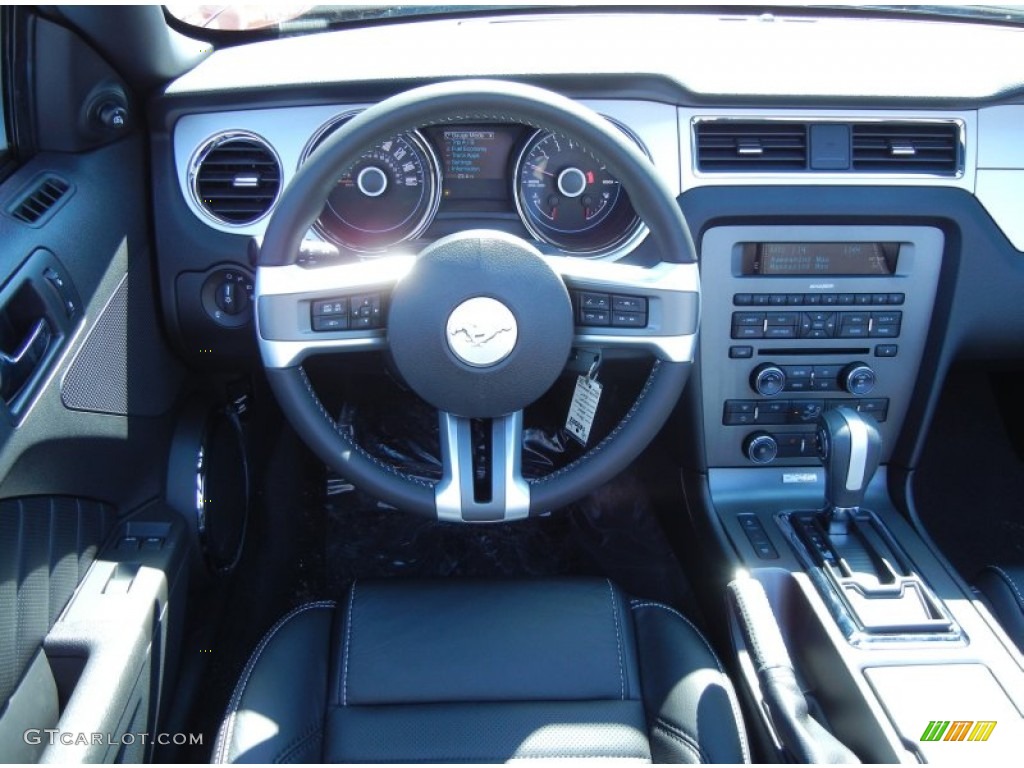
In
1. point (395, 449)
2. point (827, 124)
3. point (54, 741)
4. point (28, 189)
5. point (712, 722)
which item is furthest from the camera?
point (395, 449)

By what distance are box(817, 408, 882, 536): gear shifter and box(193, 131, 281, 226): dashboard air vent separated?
114cm

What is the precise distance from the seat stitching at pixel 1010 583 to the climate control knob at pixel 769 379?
0.52 metres

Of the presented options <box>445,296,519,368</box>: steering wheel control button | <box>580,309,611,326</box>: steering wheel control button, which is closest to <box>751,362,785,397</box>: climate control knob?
<box>580,309,611,326</box>: steering wheel control button

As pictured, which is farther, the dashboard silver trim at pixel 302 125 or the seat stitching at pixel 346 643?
the dashboard silver trim at pixel 302 125

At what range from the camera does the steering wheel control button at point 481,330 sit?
4.51ft

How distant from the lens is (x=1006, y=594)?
5.48ft

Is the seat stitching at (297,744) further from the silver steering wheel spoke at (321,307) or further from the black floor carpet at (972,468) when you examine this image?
the black floor carpet at (972,468)

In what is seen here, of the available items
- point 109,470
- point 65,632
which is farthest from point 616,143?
point 65,632

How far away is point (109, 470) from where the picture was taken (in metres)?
1.61

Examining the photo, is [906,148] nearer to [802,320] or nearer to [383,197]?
[802,320]

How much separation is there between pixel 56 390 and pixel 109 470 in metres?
0.22

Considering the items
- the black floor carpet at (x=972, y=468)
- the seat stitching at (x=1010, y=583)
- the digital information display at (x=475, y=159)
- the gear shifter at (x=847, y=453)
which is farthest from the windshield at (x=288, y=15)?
the black floor carpet at (x=972, y=468)

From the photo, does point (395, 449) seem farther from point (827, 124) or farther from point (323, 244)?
point (827, 124)

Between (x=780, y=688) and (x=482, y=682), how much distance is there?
46cm
